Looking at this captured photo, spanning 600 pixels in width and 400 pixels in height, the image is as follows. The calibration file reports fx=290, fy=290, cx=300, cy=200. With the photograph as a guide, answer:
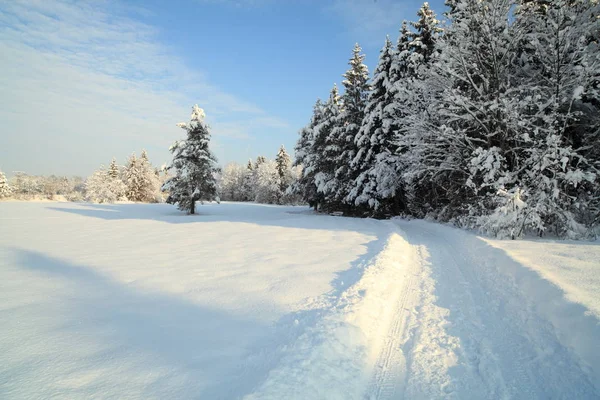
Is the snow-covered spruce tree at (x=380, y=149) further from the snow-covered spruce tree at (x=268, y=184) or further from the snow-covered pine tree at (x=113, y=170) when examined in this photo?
the snow-covered pine tree at (x=113, y=170)

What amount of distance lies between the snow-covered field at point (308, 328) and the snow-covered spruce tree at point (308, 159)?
1871cm

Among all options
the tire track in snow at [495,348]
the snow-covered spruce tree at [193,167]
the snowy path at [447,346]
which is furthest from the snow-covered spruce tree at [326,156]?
the snowy path at [447,346]

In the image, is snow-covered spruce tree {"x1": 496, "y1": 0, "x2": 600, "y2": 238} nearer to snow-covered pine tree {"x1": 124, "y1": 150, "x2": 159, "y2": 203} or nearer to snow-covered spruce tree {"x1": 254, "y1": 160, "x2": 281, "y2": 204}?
snow-covered spruce tree {"x1": 254, "y1": 160, "x2": 281, "y2": 204}

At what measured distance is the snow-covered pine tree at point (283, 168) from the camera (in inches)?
A: 2063

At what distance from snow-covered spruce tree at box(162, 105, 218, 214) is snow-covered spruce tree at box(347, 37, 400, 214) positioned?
38.6 ft

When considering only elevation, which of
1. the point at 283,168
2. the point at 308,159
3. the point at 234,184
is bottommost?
the point at 234,184

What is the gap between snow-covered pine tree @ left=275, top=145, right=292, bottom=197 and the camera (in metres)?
52.4

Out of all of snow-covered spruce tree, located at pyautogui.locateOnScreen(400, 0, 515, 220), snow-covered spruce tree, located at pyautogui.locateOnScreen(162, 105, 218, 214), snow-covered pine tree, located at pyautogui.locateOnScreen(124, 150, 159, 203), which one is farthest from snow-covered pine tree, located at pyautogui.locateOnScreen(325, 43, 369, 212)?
snow-covered pine tree, located at pyautogui.locateOnScreen(124, 150, 159, 203)

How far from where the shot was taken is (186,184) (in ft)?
77.1

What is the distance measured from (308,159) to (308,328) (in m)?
22.3

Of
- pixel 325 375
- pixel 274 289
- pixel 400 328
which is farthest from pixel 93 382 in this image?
pixel 400 328

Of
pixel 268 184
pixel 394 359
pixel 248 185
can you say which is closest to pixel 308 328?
pixel 394 359

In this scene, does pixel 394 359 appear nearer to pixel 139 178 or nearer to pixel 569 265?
pixel 569 265

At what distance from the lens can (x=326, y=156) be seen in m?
23.6
